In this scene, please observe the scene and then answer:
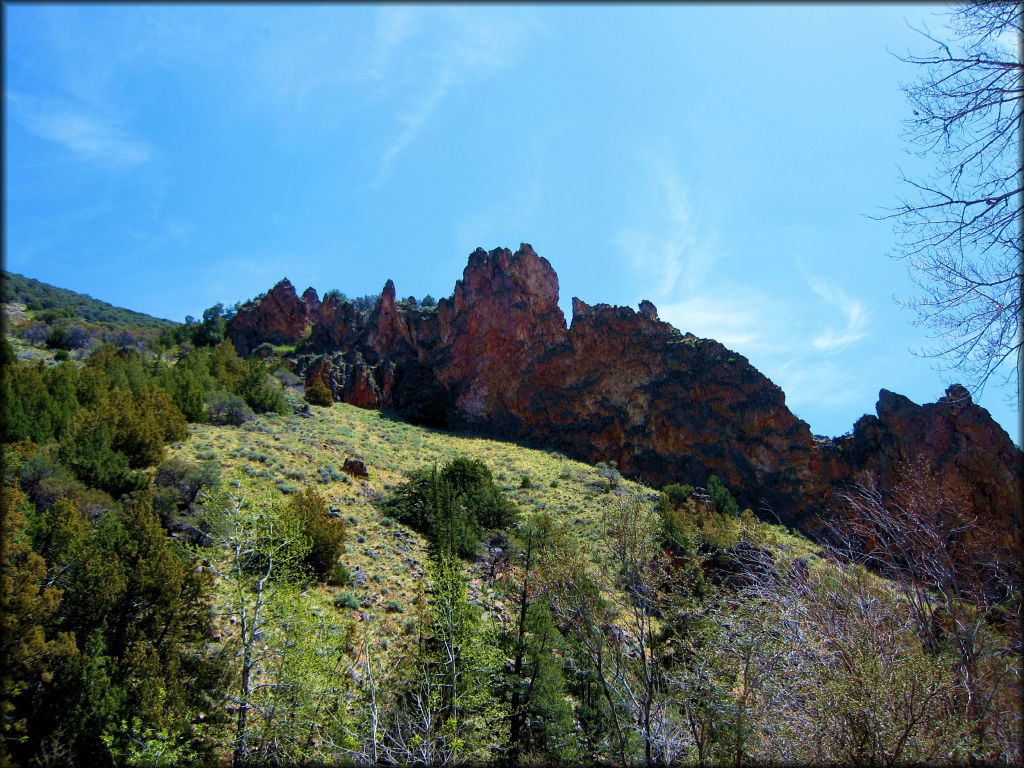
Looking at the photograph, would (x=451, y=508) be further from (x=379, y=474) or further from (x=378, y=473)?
(x=378, y=473)

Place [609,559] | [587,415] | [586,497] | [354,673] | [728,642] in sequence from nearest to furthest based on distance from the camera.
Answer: [728,642] → [609,559] → [354,673] → [586,497] → [587,415]

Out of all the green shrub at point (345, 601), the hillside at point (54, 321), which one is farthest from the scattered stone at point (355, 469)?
the hillside at point (54, 321)

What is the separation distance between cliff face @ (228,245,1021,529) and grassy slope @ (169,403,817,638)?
20.8ft

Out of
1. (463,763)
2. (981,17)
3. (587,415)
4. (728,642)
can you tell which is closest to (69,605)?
(463,763)

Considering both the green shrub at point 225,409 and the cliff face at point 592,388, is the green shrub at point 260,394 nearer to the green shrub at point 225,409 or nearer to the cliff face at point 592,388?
the green shrub at point 225,409

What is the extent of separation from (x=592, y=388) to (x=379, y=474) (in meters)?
26.1

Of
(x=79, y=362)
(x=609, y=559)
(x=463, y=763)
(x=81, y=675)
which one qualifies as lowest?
(x=463, y=763)

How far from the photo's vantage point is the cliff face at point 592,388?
38.6m

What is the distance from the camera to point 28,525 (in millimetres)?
11109

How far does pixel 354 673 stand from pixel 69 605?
581cm

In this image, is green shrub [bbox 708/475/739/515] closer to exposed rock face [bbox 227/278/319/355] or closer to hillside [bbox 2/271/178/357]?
hillside [bbox 2/271/178/357]

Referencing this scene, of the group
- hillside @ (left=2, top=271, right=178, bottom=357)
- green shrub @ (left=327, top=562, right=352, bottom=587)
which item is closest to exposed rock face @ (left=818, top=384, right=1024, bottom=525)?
green shrub @ (left=327, top=562, right=352, bottom=587)

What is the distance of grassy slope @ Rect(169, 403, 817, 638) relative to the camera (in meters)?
16.4

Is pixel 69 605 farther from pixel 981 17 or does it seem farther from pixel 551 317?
pixel 551 317
